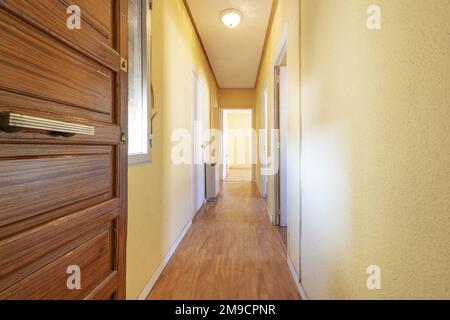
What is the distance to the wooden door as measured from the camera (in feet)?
1.71

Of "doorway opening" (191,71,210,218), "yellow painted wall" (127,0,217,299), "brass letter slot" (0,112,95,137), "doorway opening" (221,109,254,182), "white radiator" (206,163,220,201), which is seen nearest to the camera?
"brass letter slot" (0,112,95,137)

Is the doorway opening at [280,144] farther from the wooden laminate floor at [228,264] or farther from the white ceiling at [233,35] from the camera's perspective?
the white ceiling at [233,35]

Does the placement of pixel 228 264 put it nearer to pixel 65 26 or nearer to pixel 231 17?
pixel 65 26

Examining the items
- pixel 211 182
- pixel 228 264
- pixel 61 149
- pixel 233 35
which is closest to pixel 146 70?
pixel 61 149

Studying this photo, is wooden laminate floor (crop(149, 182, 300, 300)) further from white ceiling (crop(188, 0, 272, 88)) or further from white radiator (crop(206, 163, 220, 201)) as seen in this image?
white ceiling (crop(188, 0, 272, 88))

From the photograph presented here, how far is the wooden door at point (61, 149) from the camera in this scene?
1.71ft

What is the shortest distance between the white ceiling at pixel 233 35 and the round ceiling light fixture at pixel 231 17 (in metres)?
0.05

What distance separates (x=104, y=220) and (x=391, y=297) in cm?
99

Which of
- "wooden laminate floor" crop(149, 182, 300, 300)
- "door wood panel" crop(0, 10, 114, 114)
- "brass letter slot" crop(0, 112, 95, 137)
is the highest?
"door wood panel" crop(0, 10, 114, 114)

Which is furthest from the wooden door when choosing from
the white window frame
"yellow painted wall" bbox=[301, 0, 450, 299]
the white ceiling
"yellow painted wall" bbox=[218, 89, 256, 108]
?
"yellow painted wall" bbox=[218, 89, 256, 108]

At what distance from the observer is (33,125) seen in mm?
512

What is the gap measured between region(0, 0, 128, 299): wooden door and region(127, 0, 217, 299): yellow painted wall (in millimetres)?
570

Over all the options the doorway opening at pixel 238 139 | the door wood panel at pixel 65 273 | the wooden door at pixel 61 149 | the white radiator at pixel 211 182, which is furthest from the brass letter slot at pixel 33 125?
the doorway opening at pixel 238 139
